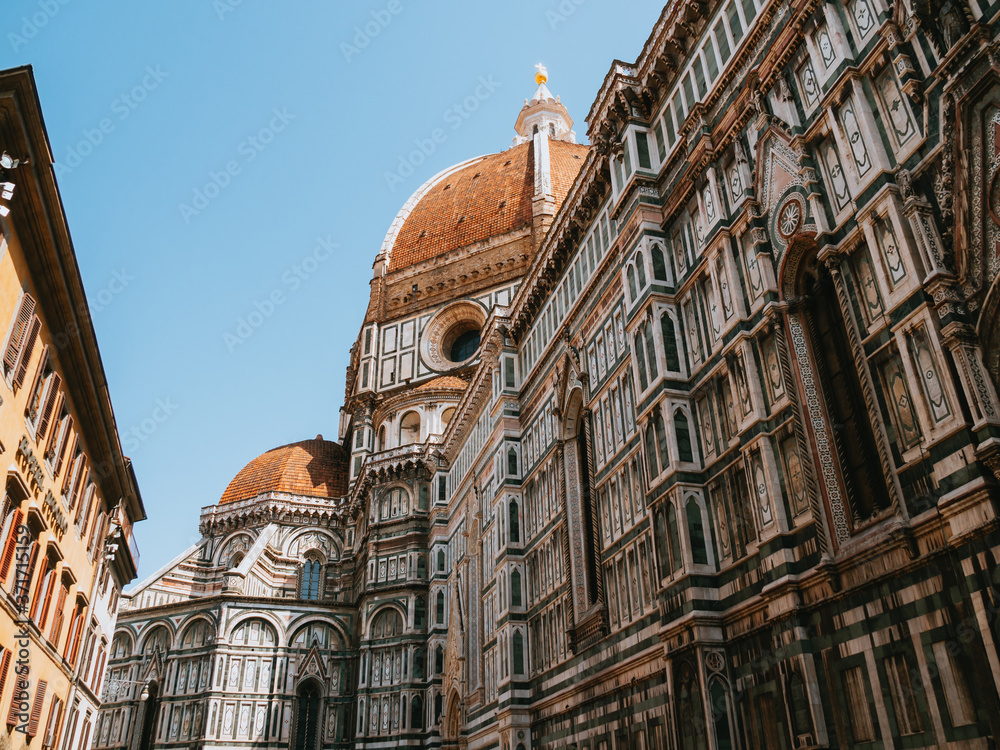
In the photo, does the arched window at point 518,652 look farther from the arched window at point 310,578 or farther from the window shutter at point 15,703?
the arched window at point 310,578

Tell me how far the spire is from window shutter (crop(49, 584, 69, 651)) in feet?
179

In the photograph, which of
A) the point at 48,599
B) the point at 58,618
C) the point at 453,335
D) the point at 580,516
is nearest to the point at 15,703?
the point at 48,599

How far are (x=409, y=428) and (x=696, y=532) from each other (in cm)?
2860

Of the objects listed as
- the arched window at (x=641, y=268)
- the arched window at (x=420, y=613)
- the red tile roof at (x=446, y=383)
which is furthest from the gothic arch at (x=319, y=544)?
the arched window at (x=641, y=268)

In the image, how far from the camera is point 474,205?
5169 centimetres

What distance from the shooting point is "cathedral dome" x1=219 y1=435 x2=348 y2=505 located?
4519cm

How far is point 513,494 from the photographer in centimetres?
2411

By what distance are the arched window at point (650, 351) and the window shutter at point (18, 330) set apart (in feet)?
34.9

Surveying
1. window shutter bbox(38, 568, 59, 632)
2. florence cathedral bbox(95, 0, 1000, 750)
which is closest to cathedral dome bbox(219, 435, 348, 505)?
florence cathedral bbox(95, 0, 1000, 750)

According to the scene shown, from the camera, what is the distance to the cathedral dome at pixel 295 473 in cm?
4519

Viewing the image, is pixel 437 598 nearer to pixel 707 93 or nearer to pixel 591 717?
pixel 591 717

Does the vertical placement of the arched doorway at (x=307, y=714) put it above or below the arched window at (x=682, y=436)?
below

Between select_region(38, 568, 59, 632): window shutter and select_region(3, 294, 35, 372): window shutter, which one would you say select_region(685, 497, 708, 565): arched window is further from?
select_region(38, 568, 59, 632): window shutter

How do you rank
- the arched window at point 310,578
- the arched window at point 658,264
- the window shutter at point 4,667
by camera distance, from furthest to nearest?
the arched window at point 310,578
the arched window at point 658,264
the window shutter at point 4,667
